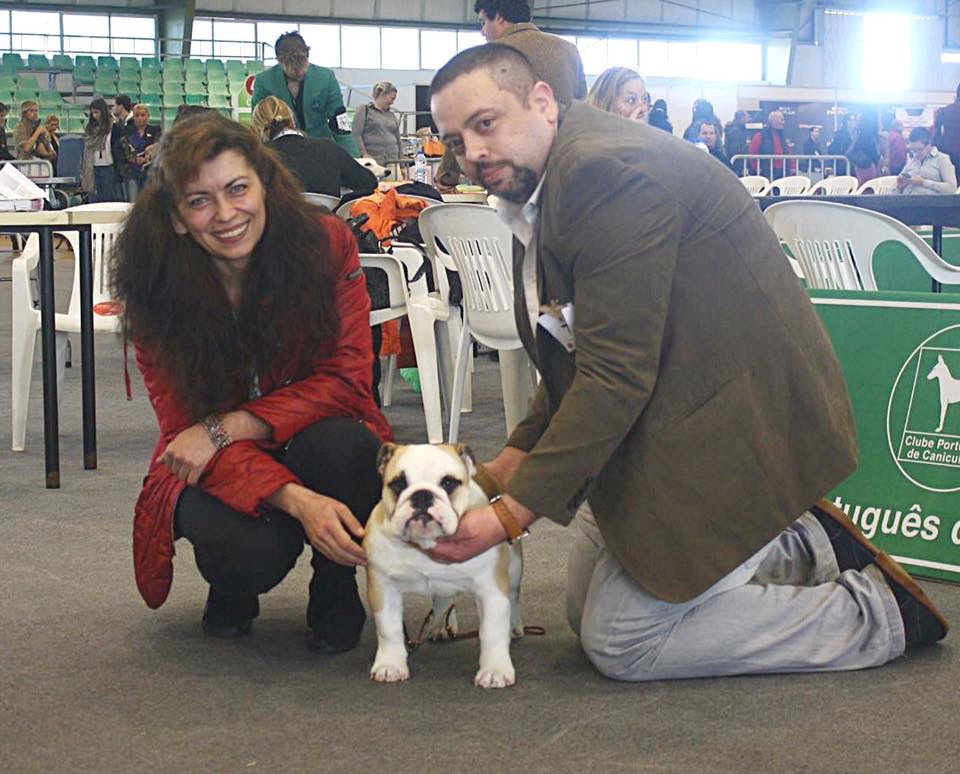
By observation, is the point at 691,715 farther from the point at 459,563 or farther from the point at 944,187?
the point at 944,187

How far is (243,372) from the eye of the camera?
89.4 inches

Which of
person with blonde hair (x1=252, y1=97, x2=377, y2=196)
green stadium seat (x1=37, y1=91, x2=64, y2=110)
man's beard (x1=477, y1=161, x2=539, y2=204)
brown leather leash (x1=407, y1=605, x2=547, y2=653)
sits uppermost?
green stadium seat (x1=37, y1=91, x2=64, y2=110)

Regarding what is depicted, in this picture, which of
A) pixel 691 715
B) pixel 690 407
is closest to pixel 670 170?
pixel 690 407

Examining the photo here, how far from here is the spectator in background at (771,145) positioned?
1491 cm

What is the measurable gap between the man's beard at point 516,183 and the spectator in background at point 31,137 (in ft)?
45.9

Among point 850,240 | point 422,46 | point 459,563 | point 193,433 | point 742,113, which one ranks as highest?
point 422,46

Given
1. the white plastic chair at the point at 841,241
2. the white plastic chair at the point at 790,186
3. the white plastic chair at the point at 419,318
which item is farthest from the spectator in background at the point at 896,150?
the white plastic chair at the point at 841,241

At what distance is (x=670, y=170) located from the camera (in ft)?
6.10

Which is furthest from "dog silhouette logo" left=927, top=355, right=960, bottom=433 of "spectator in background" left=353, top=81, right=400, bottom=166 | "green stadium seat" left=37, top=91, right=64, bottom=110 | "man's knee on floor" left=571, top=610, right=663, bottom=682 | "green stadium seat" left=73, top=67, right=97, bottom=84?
"green stadium seat" left=73, top=67, right=97, bottom=84

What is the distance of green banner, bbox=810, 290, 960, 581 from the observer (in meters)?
2.70

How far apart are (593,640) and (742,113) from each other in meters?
14.3

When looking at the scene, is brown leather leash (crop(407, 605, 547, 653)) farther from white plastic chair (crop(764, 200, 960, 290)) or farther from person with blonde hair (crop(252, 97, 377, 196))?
person with blonde hair (crop(252, 97, 377, 196))

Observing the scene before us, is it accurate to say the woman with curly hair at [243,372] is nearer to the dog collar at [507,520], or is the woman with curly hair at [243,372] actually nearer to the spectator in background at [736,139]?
the dog collar at [507,520]

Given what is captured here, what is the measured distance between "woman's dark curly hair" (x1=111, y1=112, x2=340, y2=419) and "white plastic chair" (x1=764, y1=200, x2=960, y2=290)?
4.37 ft
